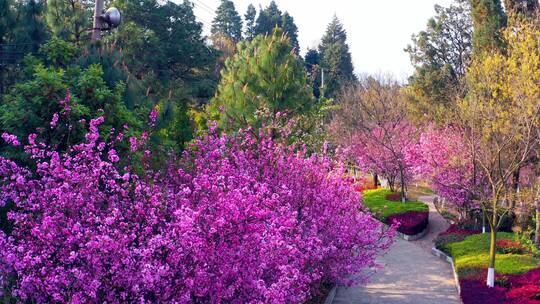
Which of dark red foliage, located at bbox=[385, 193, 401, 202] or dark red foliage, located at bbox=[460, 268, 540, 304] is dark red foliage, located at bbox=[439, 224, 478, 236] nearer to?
dark red foliage, located at bbox=[460, 268, 540, 304]

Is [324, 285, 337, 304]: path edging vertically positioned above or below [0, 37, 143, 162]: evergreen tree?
below

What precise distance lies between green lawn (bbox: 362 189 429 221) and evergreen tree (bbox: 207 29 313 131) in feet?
23.2

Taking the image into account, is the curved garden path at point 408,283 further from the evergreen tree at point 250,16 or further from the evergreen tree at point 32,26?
the evergreen tree at point 250,16

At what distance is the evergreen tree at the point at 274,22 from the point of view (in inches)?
2640

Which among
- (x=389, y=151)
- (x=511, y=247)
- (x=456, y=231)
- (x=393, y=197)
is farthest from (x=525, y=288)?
(x=389, y=151)

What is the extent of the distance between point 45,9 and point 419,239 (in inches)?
668

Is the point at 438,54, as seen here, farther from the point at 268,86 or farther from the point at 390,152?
the point at 268,86

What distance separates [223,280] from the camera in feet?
21.3

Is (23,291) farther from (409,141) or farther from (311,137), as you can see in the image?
(409,141)

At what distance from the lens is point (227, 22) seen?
2825 inches

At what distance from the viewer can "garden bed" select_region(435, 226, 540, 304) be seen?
12678 millimetres

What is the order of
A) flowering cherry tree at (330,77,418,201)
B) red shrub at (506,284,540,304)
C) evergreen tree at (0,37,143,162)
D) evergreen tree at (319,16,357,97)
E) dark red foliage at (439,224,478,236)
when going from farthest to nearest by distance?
evergreen tree at (319,16,357,97) < flowering cherry tree at (330,77,418,201) < dark red foliage at (439,224,478,236) < red shrub at (506,284,540,304) < evergreen tree at (0,37,143,162)

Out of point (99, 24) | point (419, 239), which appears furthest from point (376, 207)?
point (99, 24)

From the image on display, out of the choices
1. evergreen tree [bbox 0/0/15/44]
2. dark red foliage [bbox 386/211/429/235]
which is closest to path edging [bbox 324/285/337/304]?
dark red foliage [bbox 386/211/429/235]
